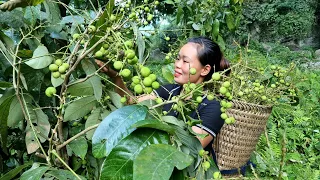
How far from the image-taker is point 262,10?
31.6 feet

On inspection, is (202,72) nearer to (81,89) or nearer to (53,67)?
(81,89)

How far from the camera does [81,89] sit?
0.63 m

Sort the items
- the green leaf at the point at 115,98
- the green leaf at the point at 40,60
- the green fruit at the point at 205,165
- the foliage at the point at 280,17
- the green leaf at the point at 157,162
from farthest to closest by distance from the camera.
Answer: the foliage at the point at 280,17
the green leaf at the point at 115,98
the green leaf at the point at 40,60
the green fruit at the point at 205,165
the green leaf at the point at 157,162

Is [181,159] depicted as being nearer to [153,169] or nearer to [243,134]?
[153,169]

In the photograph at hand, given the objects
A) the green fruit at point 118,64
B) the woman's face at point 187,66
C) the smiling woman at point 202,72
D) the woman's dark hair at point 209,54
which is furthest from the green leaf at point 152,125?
the woman's dark hair at point 209,54

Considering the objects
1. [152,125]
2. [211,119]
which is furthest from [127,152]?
[211,119]

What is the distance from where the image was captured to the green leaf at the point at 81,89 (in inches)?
24.0

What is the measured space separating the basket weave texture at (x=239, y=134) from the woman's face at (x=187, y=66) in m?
0.15

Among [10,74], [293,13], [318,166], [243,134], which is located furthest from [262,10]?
[10,74]

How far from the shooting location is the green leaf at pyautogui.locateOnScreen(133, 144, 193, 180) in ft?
1.25

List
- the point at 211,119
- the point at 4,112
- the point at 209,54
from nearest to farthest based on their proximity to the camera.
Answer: the point at 4,112, the point at 211,119, the point at 209,54

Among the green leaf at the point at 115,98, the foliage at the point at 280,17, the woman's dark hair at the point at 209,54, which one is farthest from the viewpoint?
the foliage at the point at 280,17

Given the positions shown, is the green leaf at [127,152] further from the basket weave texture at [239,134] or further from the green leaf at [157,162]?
the basket weave texture at [239,134]

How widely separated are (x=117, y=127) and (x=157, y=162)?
9 cm
